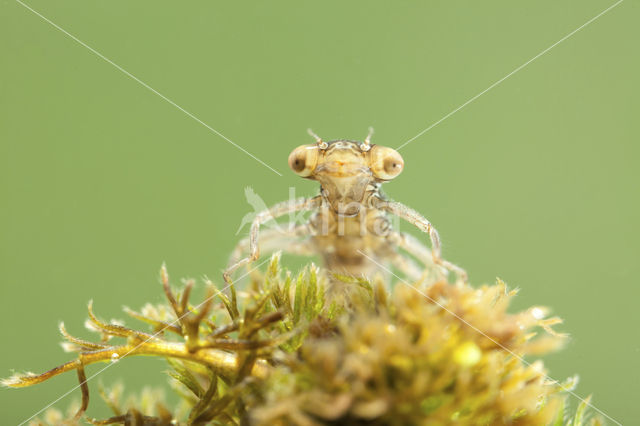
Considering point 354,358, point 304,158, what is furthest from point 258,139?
point 354,358

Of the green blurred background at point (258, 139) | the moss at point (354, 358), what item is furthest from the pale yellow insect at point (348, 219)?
the green blurred background at point (258, 139)

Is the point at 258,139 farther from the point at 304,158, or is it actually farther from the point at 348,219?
the point at 304,158

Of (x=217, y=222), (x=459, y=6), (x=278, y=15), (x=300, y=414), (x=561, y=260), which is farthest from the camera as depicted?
(x=459, y=6)

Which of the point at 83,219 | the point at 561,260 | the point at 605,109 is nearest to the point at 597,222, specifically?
the point at 561,260

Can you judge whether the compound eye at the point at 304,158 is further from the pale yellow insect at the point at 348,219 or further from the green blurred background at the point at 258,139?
the green blurred background at the point at 258,139

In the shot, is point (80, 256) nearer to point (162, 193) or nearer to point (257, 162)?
point (162, 193)

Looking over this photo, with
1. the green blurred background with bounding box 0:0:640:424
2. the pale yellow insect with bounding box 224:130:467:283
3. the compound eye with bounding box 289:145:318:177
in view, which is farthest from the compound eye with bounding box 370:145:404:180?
the green blurred background with bounding box 0:0:640:424

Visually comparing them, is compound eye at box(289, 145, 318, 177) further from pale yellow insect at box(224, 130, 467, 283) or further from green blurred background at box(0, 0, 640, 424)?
green blurred background at box(0, 0, 640, 424)

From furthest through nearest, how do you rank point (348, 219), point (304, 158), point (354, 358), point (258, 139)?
point (258, 139)
point (348, 219)
point (304, 158)
point (354, 358)
